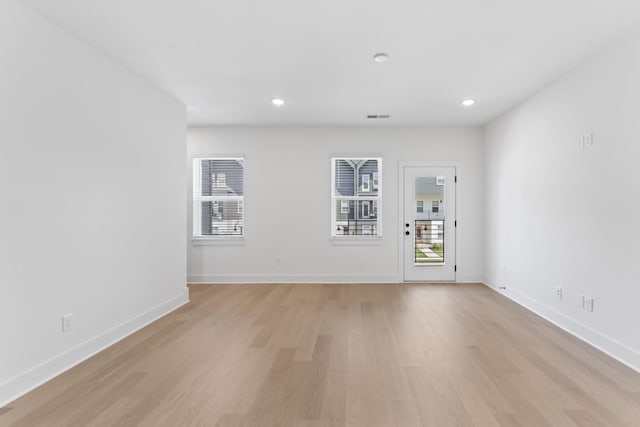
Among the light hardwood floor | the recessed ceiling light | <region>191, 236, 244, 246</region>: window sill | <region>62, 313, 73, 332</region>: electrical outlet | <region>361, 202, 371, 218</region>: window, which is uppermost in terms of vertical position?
the recessed ceiling light

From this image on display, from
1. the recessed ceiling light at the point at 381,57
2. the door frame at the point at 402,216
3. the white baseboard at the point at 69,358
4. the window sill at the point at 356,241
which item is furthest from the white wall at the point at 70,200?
the door frame at the point at 402,216

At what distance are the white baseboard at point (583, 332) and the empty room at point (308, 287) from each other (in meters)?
0.02

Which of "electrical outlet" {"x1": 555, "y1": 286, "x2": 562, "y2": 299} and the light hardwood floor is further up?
"electrical outlet" {"x1": 555, "y1": 286, "x2": 562, "y2": 299}

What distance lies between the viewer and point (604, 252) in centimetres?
283

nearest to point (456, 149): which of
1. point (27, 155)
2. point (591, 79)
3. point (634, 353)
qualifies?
point (591, 79)

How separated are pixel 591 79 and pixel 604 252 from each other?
1620mm

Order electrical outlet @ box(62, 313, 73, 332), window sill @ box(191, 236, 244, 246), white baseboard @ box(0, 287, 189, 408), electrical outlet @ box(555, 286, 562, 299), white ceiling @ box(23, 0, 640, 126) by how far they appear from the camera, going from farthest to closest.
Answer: window sill @ box(191, 236, 244, 246) → electrical outlet @ box(555, 286, 562, 299) → electrical outlet @ box(62, 313, 73, 332) → white ceiling @ box(23, 0, 640, 126) → white baseboard @ box(0, 287, 189, 408)

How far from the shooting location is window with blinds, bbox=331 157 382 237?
557cm

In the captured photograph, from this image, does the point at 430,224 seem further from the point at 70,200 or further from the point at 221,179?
the point at 70,200

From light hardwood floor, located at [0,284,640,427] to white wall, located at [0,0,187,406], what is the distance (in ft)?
1.01

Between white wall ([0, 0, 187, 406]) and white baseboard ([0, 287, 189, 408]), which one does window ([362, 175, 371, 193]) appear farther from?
white baseboard ([0, 287, 189, 408])

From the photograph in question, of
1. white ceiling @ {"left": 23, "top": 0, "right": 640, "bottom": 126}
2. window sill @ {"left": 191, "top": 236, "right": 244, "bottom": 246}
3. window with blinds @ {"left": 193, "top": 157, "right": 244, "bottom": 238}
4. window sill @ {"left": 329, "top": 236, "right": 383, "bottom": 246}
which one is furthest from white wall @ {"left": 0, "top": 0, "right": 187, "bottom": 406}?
window sill @ {"left": 329, "top": 236, "right": 383, "bottom": 246}

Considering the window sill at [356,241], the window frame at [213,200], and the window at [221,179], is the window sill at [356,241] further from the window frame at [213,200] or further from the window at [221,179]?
the window at [221,179]

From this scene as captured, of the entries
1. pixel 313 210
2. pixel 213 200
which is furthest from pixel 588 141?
pixel 213 200
